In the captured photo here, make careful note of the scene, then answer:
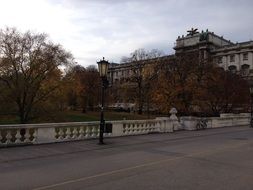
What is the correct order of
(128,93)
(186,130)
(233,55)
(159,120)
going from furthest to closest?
1. (233,55)
2. (128,93)
3. (186,130)
4. (159,120)

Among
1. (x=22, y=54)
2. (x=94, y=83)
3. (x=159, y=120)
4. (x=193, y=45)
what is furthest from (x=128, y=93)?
(x=193, y=45)

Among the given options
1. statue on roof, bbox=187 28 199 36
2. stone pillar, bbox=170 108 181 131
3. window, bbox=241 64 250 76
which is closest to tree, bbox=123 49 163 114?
window, bbox=241 64 250 76

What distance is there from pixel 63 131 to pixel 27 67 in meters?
14.4

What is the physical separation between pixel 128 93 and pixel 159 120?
148ft

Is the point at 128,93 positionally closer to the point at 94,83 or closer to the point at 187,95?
the point at 94,83

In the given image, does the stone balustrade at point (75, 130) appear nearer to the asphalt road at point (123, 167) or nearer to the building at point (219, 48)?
the asphalt road at point (123, 167)

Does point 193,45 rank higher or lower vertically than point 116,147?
higher

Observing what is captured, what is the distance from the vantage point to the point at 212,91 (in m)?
52.4

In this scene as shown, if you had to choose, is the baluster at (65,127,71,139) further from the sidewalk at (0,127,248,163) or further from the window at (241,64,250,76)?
the window at (241,64,250,76)

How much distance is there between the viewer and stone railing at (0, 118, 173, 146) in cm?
1761

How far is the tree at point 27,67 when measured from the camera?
31.8 meters

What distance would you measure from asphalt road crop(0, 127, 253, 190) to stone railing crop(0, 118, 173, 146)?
0.84 m

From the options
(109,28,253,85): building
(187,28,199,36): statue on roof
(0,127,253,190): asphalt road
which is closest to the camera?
(0,127,253,190): asphalt road

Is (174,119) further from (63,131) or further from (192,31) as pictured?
(192,31)
